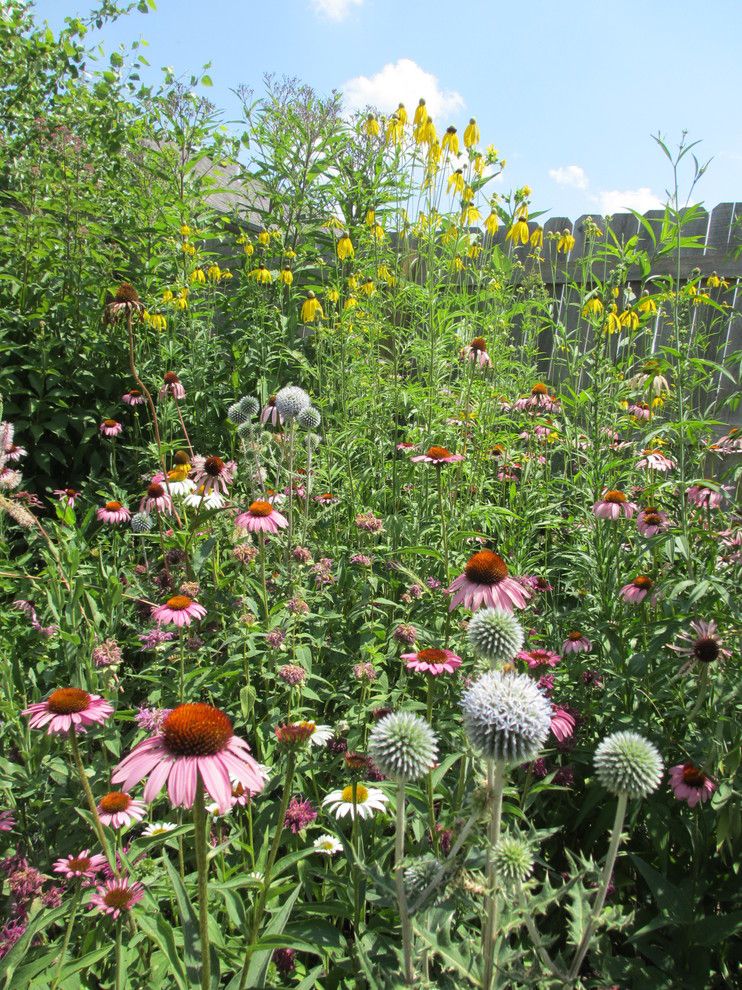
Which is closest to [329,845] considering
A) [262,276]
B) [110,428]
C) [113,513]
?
[113,513]

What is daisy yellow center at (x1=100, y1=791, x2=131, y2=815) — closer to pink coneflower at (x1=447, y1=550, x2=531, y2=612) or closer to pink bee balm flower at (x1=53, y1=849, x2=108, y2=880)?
pink bee balm flower at (x1=53, y1=849, x2=108, y2=880)

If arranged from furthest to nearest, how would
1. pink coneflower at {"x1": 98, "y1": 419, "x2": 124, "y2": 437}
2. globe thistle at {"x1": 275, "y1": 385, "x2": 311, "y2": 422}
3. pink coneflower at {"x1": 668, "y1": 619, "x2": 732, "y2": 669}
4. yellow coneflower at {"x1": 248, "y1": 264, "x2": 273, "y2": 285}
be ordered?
1. yellow coneflower at {"x1": 248, "y1": 264, "x2": 273, "y2": 285}
2. pink coneflower at {"x1": 98, "y1": 419, "x2": 124, "y2": 437}
3. globe thistle at {"x1": 275, "y1": 385, "x2": 311, "y2": 422}
4. pink coneflower at {"x1": 668, "y1": 619, "x2": 732, "y2": 669}

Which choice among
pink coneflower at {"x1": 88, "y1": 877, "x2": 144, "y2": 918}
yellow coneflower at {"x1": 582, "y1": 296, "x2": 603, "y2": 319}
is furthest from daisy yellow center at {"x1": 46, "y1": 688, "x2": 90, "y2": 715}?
yellow coneflower at {"x1": 582, "y1": 296, "x2": 603, "y2": 319}

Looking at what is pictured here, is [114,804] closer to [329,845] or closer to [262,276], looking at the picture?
[329,845]

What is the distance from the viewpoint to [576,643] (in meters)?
2.46

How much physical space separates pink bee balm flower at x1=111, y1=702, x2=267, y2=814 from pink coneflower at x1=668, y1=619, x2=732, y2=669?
4.63ft

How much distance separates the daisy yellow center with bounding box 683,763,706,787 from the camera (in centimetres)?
188

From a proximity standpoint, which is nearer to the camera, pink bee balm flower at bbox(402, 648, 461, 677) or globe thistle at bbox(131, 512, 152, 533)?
pink bee balm flower at bbox(402, 648, 461, 677)

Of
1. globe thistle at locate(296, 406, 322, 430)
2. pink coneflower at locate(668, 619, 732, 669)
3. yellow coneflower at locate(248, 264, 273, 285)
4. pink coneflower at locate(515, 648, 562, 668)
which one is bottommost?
pink coneflower at locate(515, 648, 562, 668)

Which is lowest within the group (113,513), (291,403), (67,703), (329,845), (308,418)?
(329,845)

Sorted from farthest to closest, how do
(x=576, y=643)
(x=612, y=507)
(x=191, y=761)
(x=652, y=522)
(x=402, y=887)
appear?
(x=652, y=522), (x=612, y=507), (x=576, y=643), (x=402, y=887), (x=191, y=761)

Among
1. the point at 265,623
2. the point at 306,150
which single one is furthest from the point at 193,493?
the point at 306,150

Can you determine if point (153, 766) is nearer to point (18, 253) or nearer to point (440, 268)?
point (440, 268)

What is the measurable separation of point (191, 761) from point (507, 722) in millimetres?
518
